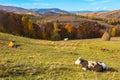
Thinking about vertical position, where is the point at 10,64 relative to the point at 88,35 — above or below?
above

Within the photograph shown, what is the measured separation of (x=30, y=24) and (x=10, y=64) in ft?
351

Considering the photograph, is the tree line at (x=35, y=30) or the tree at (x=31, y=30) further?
the tree line at (x=35, y=30)

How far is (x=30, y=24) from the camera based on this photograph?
13000cm

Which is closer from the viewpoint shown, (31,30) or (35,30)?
(31,30)

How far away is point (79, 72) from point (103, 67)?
9.82 ft

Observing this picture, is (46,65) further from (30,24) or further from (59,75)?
(30,24)

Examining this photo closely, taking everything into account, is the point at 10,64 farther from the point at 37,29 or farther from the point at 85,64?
the point at 37,29

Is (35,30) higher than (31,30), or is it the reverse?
(31,30)

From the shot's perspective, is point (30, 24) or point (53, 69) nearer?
point (53, 69)

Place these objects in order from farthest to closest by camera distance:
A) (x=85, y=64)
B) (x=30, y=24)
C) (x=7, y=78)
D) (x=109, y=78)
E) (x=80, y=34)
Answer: (x=80, y=34) → (x=30, y=24) → (x=85, y=64) → (x=109, y=78) → (x=7, y=78)

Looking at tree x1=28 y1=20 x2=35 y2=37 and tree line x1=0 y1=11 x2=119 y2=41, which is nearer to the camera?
tree x1=28 y1=20 x2=35 y2=37

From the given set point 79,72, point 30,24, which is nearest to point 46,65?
point 79,72

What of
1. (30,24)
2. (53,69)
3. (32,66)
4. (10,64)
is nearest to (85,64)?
(53,69)

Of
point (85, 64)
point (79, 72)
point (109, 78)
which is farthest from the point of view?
point (85, 64)
